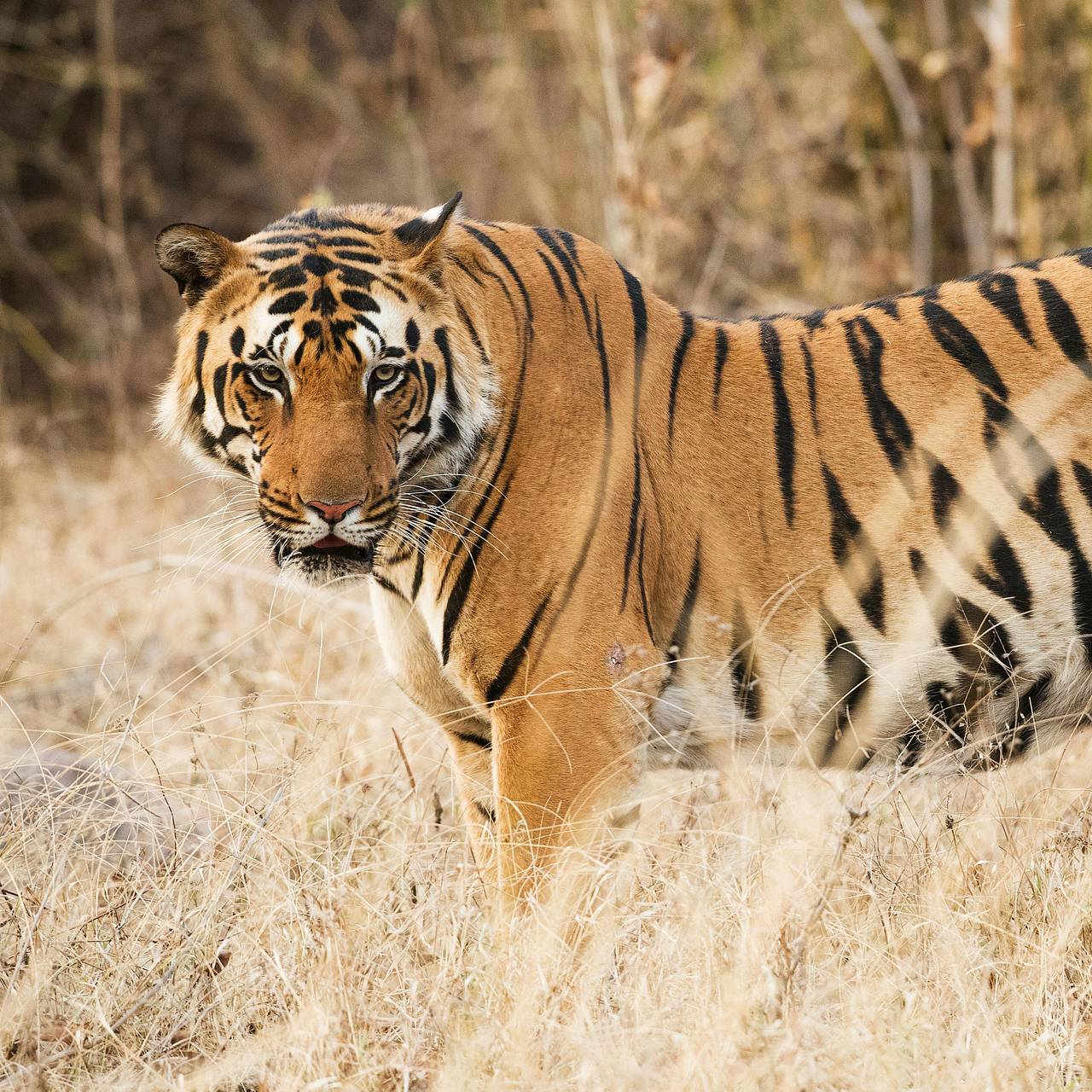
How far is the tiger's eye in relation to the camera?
8.93ft

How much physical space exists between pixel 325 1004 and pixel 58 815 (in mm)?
1000

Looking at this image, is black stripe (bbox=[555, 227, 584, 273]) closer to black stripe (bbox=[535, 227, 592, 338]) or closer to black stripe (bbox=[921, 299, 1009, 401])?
black stripe (bbox=[535, 227, 592, 338])

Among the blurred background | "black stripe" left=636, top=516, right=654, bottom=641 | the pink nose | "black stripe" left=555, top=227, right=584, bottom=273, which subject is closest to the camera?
the pink nose

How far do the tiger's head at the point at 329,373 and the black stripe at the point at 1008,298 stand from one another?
3.90 feet

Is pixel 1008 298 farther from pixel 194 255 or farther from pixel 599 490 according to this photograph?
pixel 194 255

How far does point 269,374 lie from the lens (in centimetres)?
273

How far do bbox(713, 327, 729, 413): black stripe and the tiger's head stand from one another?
1.82ft

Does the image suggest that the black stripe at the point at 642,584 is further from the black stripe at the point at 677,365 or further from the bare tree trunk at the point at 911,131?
the bare tree trunk at the point at 911,131

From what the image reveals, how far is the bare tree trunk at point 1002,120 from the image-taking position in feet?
19.4

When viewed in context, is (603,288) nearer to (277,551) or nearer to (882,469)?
(882,469)

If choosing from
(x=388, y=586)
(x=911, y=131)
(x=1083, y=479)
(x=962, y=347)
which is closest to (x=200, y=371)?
(x=388, y=586)

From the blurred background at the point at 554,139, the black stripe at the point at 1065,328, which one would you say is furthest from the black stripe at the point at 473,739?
the blurred background at the point at 554,139

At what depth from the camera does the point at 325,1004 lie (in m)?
2.36

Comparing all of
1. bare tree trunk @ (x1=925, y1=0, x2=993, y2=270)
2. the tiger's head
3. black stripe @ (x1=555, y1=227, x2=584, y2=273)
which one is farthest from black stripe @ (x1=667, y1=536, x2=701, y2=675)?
bare tree trunk @ (x1=925, y1=0, x2=993, y2=270)
